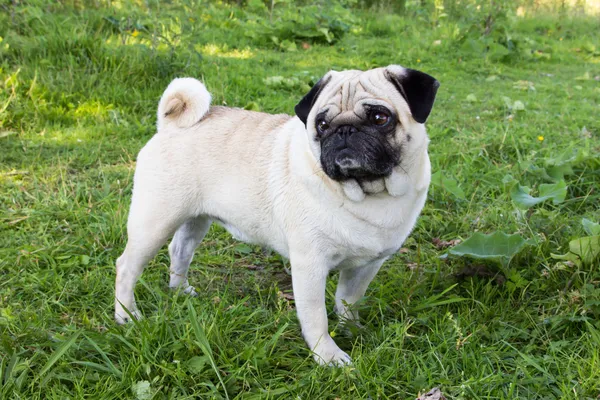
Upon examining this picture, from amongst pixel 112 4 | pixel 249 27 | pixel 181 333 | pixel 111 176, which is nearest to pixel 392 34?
pixel 249 27

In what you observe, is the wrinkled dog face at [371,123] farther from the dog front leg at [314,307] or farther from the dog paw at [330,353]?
the dog paw at [330,353]

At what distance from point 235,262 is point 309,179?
111 cm

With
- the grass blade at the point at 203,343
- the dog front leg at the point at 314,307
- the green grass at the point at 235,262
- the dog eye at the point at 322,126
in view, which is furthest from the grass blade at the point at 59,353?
the dog eye at the point at 322,126

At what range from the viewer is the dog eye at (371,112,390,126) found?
228 cm

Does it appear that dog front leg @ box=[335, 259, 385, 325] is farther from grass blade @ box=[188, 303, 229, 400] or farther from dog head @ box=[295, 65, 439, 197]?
grass blade @ box=[188, 303, 229, 400]

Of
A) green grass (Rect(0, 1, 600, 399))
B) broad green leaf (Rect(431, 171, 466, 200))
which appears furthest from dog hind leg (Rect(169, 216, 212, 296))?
broad green leaf (Rect(431, 171, 466, 200))

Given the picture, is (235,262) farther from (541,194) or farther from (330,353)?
(541,194)

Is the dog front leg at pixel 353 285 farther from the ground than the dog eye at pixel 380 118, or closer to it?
closer to it

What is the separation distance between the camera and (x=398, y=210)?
2422 millimetres

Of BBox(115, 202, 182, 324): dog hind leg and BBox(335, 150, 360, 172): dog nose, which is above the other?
BBox(335, 150, 360, 172): dog nose

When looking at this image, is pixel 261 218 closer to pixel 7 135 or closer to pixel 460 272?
pixel 460 272

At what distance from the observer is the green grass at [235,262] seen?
2.19 meters

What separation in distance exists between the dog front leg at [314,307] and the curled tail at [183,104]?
0.90m

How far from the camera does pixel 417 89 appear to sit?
2316 millimetres
